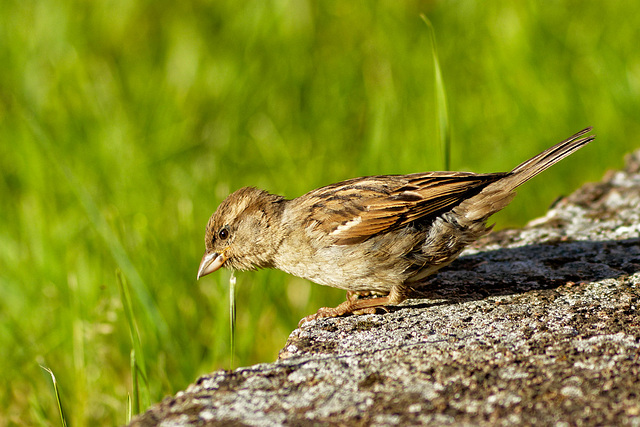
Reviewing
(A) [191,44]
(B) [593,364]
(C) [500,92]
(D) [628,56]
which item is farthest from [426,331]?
(A) [191,44]

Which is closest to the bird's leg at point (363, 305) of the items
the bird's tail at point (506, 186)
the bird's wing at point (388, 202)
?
the bird's wing at point (388, 202)

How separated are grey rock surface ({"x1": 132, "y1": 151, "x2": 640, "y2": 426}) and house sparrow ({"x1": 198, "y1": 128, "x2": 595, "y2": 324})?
0.48 ft

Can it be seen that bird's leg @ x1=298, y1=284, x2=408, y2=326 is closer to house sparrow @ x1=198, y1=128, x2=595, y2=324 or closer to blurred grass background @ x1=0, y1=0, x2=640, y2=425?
house sparrow @ x1=198, y1=128, x2=595, y2=324

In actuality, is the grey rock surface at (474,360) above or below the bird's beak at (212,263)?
below

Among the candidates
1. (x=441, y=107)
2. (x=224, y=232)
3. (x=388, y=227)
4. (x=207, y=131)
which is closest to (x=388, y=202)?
(x=388, y=227)

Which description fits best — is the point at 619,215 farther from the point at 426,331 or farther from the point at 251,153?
the point at 251,153

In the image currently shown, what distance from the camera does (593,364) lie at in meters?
1.95

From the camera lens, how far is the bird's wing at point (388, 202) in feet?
10.2

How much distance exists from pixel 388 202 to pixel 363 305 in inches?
19.8

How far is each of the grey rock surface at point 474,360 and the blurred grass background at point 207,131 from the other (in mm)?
852

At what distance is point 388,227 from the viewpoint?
122 inches

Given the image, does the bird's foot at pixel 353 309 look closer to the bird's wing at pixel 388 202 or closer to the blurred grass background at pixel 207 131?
the bird's wing at pixel 388 202

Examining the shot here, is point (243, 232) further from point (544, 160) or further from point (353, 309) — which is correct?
point (544, 160)

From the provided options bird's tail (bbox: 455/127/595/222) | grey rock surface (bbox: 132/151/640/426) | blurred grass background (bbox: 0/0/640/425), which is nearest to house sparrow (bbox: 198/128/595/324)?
bird's tail (bbox: 455/127/595/222)
